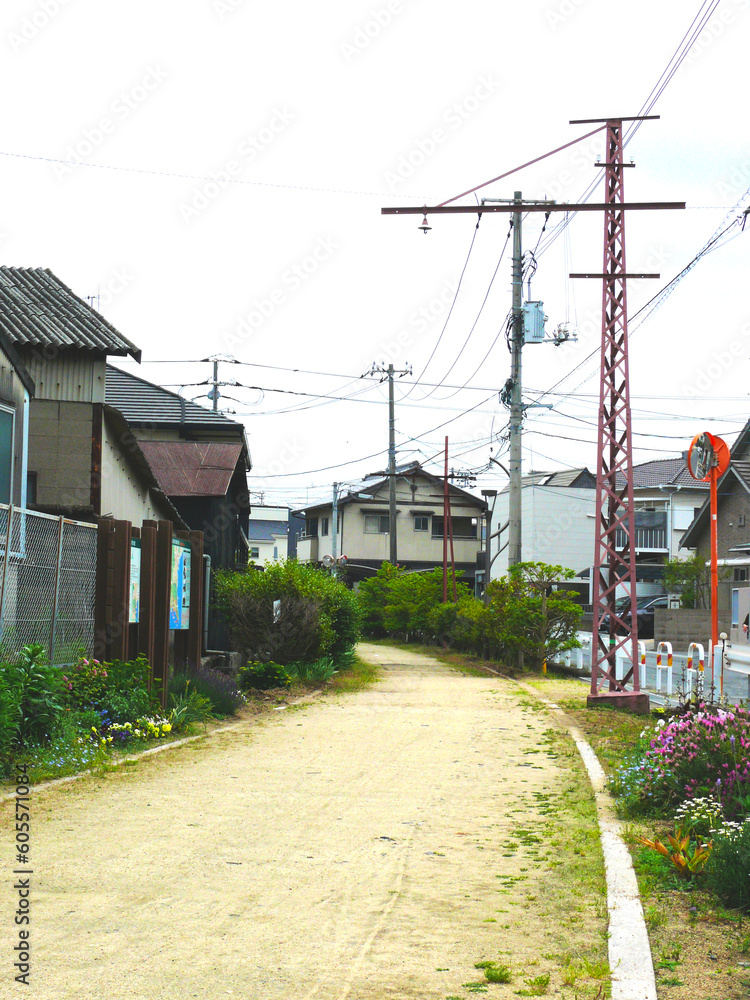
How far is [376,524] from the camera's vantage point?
58.9 m

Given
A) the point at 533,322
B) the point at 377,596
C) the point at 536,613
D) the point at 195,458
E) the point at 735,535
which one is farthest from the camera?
the point at 377,596

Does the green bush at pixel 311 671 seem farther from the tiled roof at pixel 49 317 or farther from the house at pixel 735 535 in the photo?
the house at pixel 735 535

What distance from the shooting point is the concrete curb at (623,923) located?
161 inches

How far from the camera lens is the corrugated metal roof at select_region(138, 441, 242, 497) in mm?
23406

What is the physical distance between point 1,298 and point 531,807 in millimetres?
12342

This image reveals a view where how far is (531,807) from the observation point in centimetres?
785

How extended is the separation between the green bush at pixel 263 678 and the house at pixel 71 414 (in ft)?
11.2

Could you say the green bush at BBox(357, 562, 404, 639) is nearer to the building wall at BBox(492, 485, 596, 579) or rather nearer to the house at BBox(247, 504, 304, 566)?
the building wall at BBox(492, 485, 596, 579)

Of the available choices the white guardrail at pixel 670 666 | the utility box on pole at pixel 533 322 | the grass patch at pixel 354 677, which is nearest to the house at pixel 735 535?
the white guardrail at pixel 670 666

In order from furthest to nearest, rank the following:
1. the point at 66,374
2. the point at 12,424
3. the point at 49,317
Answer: the point at 49,317
the point at 66,374
the point at 12,424

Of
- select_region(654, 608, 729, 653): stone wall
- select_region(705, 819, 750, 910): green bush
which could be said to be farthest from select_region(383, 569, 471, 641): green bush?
select_region(705, 819, 750, 910): green bush

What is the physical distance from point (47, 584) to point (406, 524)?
49.0 m

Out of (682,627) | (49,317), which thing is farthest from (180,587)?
(682,627)

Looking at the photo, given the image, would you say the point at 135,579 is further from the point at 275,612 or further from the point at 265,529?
the point at 265,529
